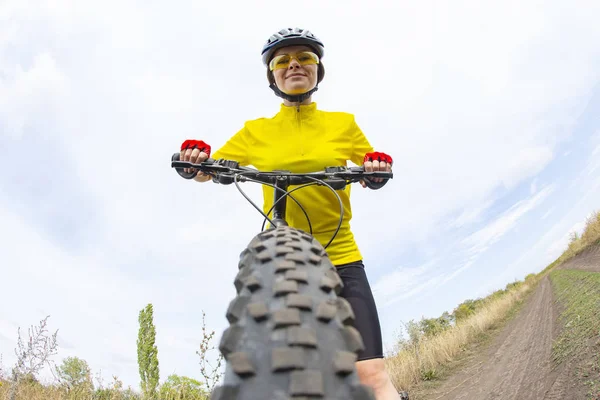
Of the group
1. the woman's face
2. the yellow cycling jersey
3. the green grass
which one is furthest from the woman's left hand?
the green grass

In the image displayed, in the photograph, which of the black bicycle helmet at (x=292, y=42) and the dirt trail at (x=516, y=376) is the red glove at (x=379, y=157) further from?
the dirt trail at (x=516, y=376)

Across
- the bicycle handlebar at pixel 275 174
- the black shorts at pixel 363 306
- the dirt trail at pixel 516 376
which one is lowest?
the dirt trail at pixel 516 376

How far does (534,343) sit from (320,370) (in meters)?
→ 7.42

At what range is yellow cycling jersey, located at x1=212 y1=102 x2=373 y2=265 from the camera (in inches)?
88.1

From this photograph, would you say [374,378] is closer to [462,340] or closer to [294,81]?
[294,81]

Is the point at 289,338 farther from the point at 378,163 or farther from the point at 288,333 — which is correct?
the point at 378,163

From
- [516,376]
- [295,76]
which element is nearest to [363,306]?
[295,76]

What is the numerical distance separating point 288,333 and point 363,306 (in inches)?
52.3

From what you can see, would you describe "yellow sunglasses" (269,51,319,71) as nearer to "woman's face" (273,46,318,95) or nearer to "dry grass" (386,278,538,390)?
"woman's face" (273,46,318,95)

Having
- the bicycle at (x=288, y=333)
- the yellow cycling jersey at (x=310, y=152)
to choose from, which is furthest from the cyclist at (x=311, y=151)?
the bicycle at (x=288, y=333)

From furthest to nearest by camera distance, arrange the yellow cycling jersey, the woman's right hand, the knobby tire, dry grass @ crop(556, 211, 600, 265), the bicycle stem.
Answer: dry grass @ crop(556, 211, 600, 265)
the yellow cycling jersey
the woman's right hand
the bicycle stem
the knobby tire

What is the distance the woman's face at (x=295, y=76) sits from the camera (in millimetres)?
2438

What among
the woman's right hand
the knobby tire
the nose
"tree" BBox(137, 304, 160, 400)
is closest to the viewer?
the knobby tire

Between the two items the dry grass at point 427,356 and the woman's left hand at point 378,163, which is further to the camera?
the dry grass at point 427,356
